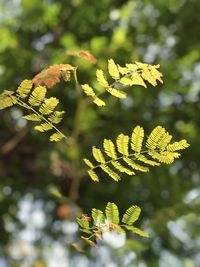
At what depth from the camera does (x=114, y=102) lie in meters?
2.85

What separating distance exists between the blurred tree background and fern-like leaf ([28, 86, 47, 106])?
5.78ft

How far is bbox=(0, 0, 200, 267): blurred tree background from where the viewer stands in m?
2.78

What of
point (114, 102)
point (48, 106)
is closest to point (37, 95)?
point (48, 106)

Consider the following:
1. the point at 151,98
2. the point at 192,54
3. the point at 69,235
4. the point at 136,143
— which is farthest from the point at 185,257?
the point at 136,143

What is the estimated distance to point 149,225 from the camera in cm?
238

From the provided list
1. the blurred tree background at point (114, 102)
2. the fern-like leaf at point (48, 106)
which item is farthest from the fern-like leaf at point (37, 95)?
the blurred tree background at point (114, 102)

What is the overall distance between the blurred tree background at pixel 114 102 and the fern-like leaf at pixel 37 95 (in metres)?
1.76

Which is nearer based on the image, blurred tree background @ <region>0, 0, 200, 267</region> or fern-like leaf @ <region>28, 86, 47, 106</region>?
fern-like leaf @ <region>28, 86, 47, 106</region>

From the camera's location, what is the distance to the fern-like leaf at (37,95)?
0.87 metres

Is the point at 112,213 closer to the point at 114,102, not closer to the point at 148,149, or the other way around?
the point at 148,149

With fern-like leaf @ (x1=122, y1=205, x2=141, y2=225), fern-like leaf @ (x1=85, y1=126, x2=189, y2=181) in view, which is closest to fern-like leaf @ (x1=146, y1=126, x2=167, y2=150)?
fern-like leaf @ (x1=85, y1=126, x2=189, y2=181)

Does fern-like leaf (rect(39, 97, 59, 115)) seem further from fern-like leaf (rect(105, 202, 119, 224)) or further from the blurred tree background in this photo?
the blurred tree background

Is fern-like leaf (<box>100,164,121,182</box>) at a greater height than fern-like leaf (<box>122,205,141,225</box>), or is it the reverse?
fern-like leaf (<box>100,164,121,182</box>)

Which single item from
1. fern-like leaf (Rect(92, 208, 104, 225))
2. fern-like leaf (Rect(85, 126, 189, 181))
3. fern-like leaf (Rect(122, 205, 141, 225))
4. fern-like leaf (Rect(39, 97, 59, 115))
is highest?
fern-like leaf (Rect(39, 97, 59, 115))
